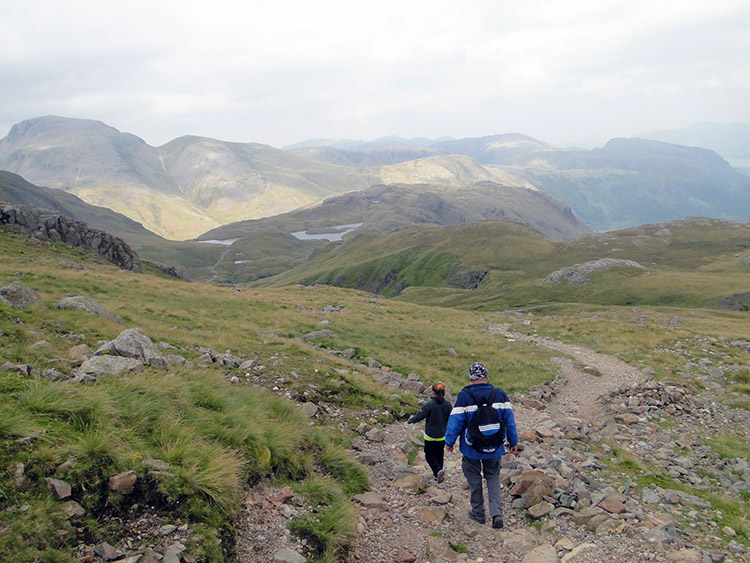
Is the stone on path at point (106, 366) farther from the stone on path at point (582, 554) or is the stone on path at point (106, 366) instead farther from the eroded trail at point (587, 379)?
the eroded trail at point (587, 379)

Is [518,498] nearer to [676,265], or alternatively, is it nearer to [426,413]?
[426,413]

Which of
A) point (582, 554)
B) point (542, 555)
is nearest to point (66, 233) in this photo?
point (542, 555)

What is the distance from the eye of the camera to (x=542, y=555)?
316 inches

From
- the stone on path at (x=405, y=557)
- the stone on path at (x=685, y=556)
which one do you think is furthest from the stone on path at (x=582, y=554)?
the stone on path at (x=405, y=557)

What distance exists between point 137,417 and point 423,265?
162 metres

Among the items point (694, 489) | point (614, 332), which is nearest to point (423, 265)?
point (614, 332)

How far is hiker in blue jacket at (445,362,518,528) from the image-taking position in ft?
31.2

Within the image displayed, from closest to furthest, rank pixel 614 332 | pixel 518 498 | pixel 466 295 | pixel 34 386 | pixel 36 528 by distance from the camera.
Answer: pixel 36 528 < pixel 34 386 < pixel 518 498 < pixel 614 332 < pixel 466 295

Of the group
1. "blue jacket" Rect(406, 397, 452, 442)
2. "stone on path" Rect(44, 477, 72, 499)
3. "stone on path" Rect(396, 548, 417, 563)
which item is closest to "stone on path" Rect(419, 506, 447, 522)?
"stone on path" Rect(396, 548, 417, 563)

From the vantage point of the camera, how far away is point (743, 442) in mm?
15414

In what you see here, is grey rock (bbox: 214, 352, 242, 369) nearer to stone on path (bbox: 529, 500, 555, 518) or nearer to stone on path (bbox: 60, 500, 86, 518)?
stone on path (bbox: 60, 500, 86, 518)

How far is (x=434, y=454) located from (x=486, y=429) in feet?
8.68

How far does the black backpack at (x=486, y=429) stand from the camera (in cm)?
954

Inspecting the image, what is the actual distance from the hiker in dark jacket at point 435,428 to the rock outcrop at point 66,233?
76.0 meters
